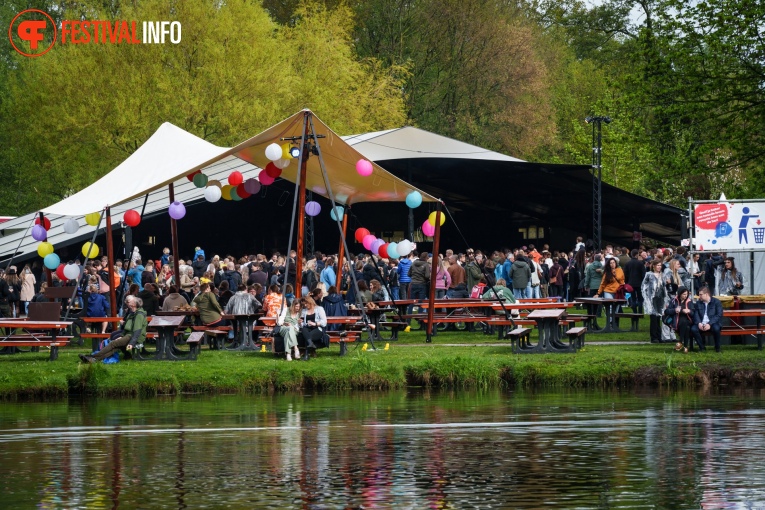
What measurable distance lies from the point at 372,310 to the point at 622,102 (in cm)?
1328

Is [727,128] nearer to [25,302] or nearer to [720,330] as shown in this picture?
[720,330]

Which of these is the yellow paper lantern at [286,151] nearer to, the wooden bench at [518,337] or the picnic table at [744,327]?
the wooden bench at [518,337]

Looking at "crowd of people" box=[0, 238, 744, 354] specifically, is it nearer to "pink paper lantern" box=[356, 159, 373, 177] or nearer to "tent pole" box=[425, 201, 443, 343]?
"tent pole" box=[425, 201, 443, 343]

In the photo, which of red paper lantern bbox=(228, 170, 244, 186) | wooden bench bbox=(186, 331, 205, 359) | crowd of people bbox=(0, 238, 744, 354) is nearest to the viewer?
wooden bench bbox=(186, 331, 205, 359)

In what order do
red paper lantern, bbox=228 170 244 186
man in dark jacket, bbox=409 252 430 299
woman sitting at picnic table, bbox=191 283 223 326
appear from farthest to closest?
man in dark jacket, bbox=409 252 430 299 < red paper lantern, bbox=228 170 244 186 < woman sitting at picnic table, bbox=191 283 223 326

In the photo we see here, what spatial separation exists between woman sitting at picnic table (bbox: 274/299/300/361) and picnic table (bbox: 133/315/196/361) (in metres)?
1.50

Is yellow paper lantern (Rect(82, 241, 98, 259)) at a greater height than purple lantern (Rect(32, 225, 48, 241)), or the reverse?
purple lantern (Rect(32, 225, 48, 241))

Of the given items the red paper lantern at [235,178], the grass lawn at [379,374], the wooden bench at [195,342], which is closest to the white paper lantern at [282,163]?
the red paper lantern at [235,178]

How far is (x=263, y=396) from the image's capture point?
1909cm

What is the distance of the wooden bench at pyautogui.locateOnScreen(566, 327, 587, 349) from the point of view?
71.7 ft

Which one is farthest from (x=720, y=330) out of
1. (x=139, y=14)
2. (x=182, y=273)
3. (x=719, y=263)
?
(x=139, y=14)

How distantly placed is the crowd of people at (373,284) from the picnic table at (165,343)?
0.67 m

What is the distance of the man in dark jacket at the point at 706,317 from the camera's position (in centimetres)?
2181

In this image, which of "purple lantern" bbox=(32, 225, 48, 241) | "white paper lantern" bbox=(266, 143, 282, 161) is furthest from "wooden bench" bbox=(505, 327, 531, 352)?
"purple lantern" bbox=(32, 225, 48, 241)
